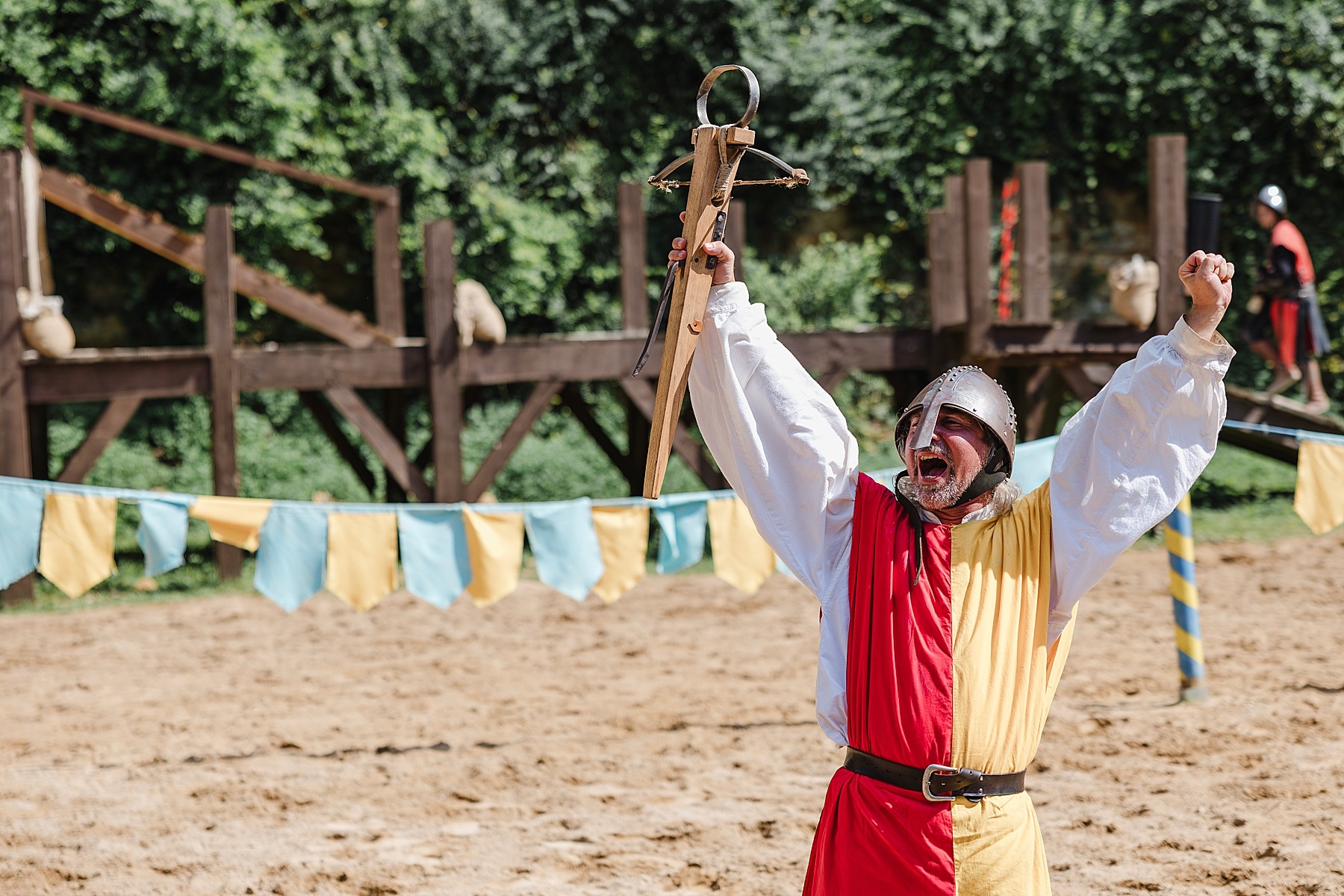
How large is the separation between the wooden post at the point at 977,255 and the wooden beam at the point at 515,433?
10.7 ft

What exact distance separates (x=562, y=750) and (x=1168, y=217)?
6.59 m

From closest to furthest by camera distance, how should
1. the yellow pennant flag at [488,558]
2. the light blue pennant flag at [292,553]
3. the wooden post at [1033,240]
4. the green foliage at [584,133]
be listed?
A: the light blue pennant flag at [292,553] → the yellow pennant flag at [488,558] → the wooden post at [1033,240] → the green foliage at [584,133]

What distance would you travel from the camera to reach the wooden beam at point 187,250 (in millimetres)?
10719

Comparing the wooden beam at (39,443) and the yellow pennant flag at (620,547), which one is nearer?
the yellow pennant flag at (620,547)

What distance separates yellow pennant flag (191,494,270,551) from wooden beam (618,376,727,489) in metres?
4.63

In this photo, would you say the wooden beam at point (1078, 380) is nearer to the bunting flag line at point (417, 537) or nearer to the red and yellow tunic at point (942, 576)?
the bunting flag line at point (417, 537)

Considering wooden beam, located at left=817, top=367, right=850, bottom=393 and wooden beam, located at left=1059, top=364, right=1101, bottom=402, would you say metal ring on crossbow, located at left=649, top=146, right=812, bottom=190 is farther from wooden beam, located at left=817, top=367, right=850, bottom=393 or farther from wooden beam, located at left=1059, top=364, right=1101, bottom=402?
wooden beam, located at left=1059, top=364, right=1101, bottom=402

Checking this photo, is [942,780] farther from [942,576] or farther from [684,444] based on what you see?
[684,444]

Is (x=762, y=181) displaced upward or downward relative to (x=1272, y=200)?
downward

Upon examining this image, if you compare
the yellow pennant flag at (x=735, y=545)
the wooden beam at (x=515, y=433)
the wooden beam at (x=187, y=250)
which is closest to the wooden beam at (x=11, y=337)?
the wooden beam at (x=187, y=250)

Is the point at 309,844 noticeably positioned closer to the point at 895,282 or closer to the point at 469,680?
the point at 469,680

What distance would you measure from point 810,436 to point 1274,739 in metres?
4.12

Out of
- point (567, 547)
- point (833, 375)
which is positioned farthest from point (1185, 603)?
point (833, 375)

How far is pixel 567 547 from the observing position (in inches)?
260
